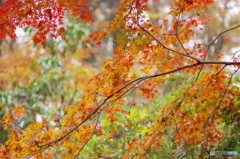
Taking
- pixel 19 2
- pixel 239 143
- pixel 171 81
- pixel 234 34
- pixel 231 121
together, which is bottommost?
pixel 239 143

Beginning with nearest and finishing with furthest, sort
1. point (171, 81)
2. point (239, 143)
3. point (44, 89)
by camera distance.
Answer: point (239, 143) < point (171, 81) < point (44, 89)

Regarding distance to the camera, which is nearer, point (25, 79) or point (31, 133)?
point (31, 133)

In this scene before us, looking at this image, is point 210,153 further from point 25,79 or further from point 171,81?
point 25,79

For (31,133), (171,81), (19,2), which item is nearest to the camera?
(19,2)

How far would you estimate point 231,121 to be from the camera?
122 inches

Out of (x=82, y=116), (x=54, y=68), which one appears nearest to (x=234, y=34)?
(x=54, y=68)

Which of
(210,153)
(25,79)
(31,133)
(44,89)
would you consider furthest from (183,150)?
(25,79)

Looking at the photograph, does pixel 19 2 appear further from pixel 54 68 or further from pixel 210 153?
pixel 54 68

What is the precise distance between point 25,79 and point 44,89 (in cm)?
59

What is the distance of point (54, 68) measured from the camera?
571 centimetres

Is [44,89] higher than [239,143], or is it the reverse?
[44,89]

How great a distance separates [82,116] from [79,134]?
176 mm

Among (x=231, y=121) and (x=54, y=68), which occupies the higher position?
(x=54, y=68)

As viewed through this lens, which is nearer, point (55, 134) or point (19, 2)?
point (19, 2)
